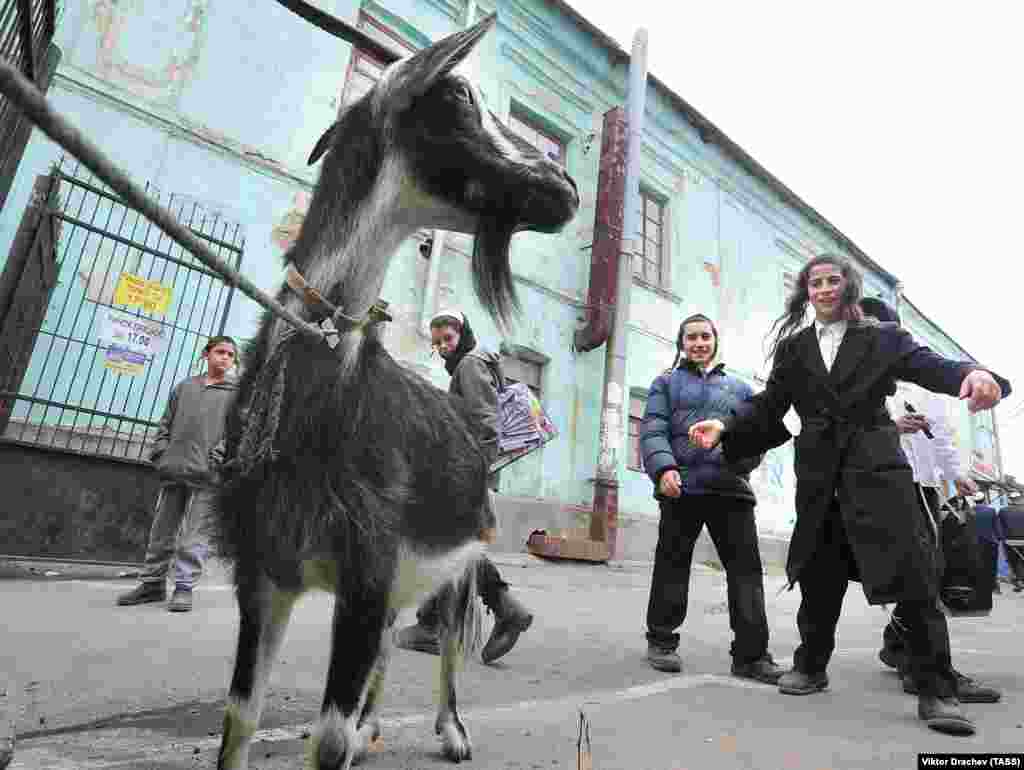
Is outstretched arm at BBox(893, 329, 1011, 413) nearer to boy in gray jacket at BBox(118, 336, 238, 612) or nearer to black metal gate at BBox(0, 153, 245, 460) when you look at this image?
boy in gray jacket at BBox(118, 336, 238, 612)

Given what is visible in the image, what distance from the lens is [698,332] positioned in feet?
14.6

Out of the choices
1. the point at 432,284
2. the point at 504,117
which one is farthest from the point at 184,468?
the point at 504,117

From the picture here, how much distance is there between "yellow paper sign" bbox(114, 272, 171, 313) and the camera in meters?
6.84

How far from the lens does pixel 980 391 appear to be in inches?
97.7

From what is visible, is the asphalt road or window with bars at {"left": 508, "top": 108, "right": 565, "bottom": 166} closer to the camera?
the asphalt road

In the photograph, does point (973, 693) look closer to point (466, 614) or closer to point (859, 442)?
point (859, 442)

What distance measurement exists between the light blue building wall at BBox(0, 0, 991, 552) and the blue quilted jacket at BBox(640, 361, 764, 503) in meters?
1.38

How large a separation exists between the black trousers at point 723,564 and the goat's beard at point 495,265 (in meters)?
2.44

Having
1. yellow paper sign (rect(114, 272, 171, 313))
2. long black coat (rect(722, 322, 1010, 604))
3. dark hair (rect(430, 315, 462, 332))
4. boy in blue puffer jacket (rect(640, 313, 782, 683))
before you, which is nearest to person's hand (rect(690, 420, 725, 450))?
long black coat (rect(722, 322, 1010, 604))

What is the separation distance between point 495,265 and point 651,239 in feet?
44.0

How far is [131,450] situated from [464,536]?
22.0ft

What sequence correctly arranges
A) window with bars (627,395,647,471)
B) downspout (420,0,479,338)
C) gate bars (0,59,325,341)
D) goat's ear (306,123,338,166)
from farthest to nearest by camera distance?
window with bars (627,395,647,471) < downspout (420,0,479,338) < goat's ear (306,123,338,166) < gate bars (0,59,325,341)

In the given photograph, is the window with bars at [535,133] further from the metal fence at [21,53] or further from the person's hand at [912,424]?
the person's hand at [912,424]

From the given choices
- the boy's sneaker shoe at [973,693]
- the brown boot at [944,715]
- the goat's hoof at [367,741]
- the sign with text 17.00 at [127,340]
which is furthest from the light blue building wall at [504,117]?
the boy's sneaker shoe at [973,693]
